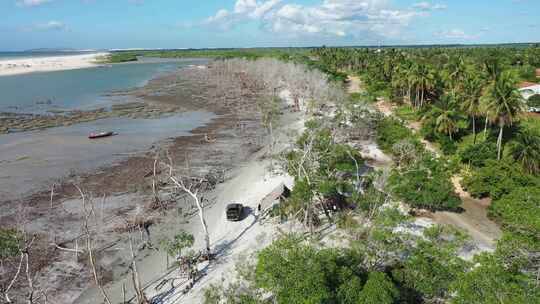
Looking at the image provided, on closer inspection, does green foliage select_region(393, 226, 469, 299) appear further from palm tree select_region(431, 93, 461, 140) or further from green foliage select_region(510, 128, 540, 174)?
palm tree select_region(431, 93, 461, 140)

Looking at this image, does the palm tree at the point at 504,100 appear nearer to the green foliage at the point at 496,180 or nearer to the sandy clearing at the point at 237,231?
the green foliage at the point at 496,180

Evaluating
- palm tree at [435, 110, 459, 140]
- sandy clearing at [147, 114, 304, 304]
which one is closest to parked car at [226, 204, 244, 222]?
sandy clearing at [147, 114, 304, 304]

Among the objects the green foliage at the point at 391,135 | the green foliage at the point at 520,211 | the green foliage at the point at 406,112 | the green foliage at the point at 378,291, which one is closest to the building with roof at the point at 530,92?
the green foliage at the point at 406,112

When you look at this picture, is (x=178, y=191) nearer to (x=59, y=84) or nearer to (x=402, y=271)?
(x=402, y=271)

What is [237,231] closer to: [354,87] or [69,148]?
[69,148]

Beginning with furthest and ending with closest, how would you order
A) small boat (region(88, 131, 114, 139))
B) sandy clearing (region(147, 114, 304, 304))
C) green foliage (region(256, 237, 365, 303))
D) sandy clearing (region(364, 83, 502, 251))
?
small boat (region(88, 131, 114, 139)) → sandy clearing (region(364, 83, 502, 251)) → sandy clearing (region(147, 114, 304, 304)) → green foliage (region(256, 237, 365, 303))

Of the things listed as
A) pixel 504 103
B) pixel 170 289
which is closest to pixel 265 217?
pixel 170 289

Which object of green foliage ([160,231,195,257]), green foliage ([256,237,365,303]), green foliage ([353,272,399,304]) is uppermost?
green foliage ([256,237,365,303])
